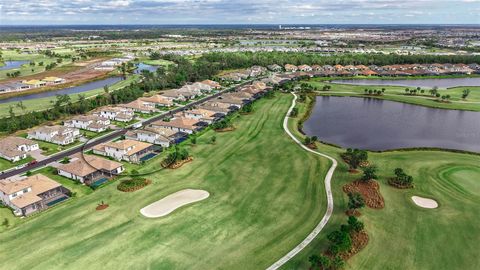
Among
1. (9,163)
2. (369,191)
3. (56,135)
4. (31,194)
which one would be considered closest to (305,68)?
(56,135)

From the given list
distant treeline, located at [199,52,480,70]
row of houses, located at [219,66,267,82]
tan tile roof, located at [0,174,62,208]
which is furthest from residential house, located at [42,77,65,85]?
tan tile roof, located at [0,174,62,208]

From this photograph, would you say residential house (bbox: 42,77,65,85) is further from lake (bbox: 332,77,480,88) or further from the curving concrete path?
the curving concrete path

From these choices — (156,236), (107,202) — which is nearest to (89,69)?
(107,202)

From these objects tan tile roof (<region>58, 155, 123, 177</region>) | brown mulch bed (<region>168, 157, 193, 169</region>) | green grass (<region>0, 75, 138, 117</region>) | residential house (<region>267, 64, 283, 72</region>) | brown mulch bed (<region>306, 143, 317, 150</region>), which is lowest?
brown mulch bed (<region>168, 157, 193, 169</region>)

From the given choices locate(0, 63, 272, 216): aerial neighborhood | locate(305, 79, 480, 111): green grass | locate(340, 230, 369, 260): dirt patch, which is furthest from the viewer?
locate(305, 79, 480, 111): green grass

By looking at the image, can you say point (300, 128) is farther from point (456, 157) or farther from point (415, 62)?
point (415, 62)

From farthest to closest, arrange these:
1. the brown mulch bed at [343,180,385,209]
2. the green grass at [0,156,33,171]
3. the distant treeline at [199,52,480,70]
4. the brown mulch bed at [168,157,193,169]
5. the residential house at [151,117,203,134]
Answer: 1. the distant treeline at [199,52,480,70]
2. the residential house at [151,117,203,134]
3. the green grass at [0,156,33,171]
4. the brown mulch bed at [168,157,193,169]
5. the brown mulch bed at [343,180,385,209]
